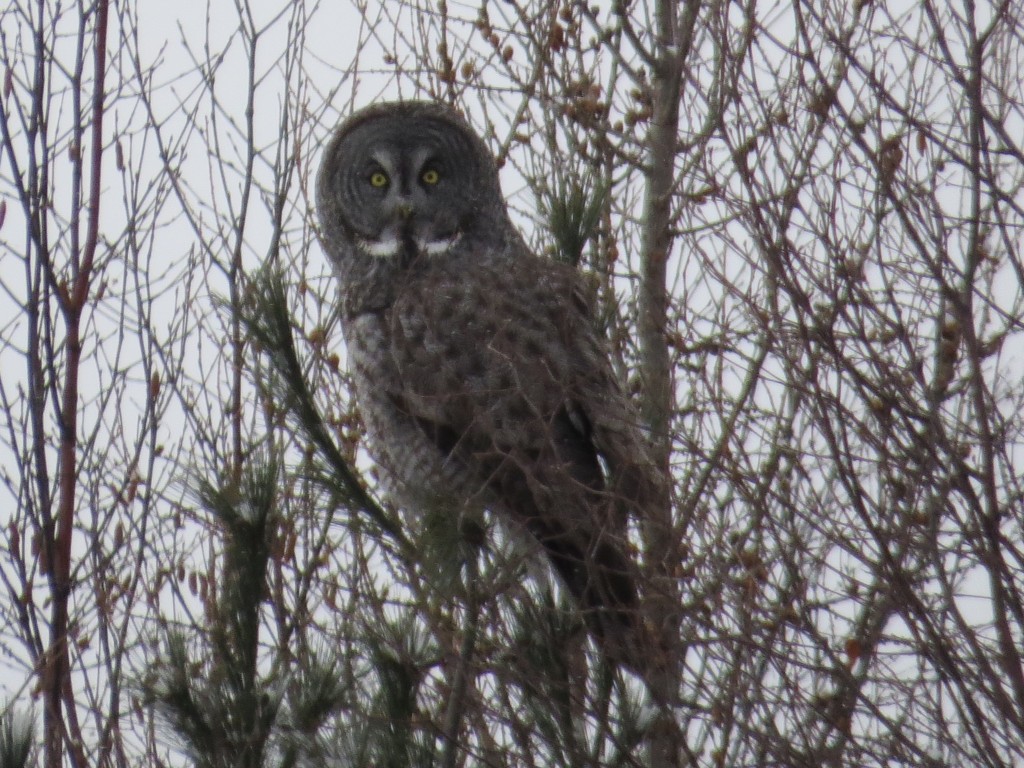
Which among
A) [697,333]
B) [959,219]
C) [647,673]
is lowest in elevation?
[647,673]

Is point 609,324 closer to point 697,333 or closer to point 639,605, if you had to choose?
point 697,333

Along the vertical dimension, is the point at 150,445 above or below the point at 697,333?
above

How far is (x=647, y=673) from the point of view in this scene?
3.07 metres

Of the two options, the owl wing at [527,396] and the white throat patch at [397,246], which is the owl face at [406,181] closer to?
the white throat patch at [397,246]

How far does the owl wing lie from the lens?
12.0 feet

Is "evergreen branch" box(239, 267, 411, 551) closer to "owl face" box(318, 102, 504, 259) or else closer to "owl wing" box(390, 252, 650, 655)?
"owl wing" box(390, 252, 650, 655)

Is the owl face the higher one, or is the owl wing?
the owl face

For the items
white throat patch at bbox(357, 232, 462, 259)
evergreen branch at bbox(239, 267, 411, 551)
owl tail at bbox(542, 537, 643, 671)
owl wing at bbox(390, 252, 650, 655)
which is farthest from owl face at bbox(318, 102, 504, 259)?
evergreen branch at bbox(239, 267, 411, 551)

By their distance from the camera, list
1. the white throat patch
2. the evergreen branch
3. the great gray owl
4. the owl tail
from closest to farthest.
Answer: the evergreen branch
the owl tail
the great gray owl
the white throat patch

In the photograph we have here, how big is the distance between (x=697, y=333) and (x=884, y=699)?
110cm

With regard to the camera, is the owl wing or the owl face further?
the owl face

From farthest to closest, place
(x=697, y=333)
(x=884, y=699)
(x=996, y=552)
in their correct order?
(x=697, y=333)
(x=884, y=699)
(x=996, y=552)

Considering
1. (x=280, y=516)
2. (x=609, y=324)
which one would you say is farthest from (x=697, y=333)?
(x=280, y=516)

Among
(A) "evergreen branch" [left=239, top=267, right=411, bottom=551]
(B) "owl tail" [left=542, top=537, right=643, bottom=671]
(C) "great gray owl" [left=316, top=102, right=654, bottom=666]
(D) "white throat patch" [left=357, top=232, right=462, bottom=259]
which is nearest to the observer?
(A) "evergreen branch" [left=239, top=267, right=411, bottom=551]
